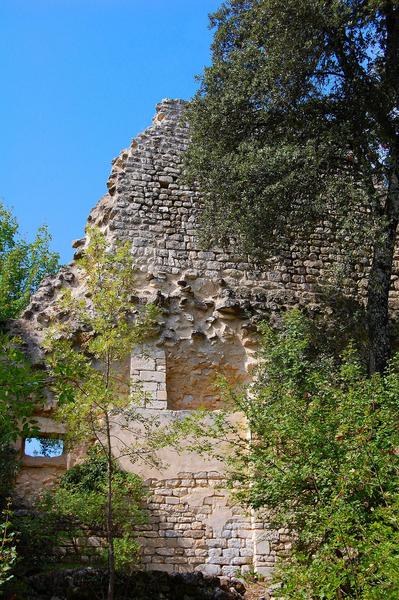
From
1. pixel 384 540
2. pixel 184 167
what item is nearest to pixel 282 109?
pixel 184 167

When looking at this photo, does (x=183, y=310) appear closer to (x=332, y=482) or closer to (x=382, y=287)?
(x=382, y=287)

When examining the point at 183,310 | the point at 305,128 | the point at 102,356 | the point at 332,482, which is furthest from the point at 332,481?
the point at 305,128

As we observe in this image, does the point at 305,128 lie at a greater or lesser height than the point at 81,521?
greater

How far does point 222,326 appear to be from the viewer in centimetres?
1354

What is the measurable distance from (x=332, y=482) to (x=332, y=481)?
3cm

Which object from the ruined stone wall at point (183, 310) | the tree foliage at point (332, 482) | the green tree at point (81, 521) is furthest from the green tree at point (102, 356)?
the tree foliage at point (332, 482)

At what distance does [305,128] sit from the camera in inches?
512

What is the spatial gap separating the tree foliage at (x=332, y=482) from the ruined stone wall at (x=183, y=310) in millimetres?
1833

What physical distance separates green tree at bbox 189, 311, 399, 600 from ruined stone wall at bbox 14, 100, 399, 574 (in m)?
1.82

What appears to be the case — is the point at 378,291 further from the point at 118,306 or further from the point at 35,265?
the point at 35,265

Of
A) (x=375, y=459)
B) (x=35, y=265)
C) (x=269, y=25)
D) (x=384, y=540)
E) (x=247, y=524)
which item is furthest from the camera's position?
(x=35, y=265)

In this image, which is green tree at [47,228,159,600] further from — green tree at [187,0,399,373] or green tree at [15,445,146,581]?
green tree at [187,0,399,373]

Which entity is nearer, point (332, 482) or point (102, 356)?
point (332, 482)

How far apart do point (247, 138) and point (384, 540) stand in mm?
7439
